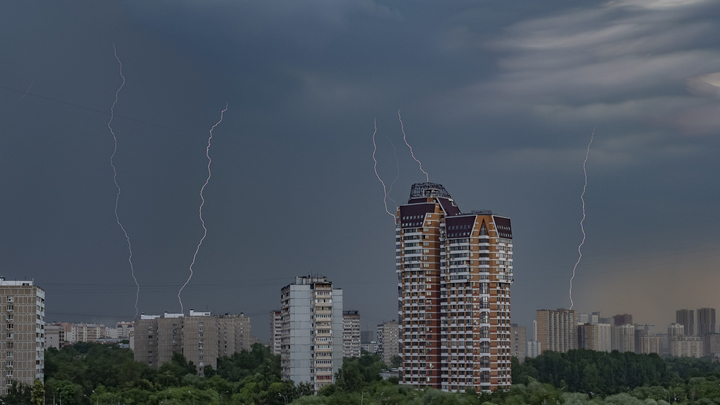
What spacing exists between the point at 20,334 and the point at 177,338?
61437mm

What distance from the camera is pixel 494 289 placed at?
104 m

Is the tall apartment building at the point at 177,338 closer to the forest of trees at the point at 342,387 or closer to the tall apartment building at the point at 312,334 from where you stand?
the forest of trees at the point at 342,387

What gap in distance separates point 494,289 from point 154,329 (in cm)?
7149

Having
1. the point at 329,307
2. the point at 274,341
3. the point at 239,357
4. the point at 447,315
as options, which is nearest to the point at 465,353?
the point at 447,315

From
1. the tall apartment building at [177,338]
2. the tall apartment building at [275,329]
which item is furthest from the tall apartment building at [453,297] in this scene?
the tall apartment building at [275,329]

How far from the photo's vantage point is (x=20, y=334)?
294 feet

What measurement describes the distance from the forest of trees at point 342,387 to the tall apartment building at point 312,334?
2.20 metres

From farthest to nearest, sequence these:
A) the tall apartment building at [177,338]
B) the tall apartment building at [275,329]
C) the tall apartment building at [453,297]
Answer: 1. the tall apartment building at [275,329]
2. the tall apartment building at [177,338]
3. the tall apartment building at [453,297]

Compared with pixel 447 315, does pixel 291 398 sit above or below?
below

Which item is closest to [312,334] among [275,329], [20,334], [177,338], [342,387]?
[342,387]

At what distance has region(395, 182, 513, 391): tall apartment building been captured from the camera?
340 ft

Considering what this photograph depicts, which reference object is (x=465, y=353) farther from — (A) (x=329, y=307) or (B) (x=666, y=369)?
(B) (x=666, y=369)

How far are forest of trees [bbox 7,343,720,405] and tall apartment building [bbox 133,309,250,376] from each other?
3.52m

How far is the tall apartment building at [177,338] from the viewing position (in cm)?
14712
